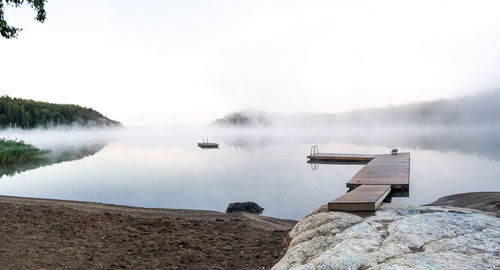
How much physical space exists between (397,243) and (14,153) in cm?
3363

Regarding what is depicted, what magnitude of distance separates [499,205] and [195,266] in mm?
9737

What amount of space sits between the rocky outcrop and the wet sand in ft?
3.54

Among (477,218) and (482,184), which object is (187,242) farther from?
(482,184)

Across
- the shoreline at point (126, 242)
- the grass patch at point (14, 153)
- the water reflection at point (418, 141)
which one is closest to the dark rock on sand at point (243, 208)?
the shoreline at point (126, 242)

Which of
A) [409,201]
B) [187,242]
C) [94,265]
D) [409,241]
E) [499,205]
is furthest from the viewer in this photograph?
[409,201]

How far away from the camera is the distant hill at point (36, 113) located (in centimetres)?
9906

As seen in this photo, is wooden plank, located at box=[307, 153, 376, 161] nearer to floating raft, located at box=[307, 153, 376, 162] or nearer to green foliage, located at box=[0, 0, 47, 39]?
floating raft, located at box=[307, 153, 376, 162]

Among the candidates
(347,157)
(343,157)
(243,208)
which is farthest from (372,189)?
(343,157)

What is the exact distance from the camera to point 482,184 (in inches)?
790

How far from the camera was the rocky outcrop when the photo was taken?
3.90 meters

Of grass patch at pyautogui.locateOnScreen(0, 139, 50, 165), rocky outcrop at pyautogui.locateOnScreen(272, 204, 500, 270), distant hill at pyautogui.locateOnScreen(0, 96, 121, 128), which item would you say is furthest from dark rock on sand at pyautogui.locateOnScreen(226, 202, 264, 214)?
distant hill at pyautogui.locateOnScreen(0, 96, 121, 128)

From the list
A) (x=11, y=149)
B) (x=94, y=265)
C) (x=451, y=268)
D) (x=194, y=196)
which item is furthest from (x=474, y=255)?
(x=11, y=149)

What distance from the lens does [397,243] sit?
4.55 metres

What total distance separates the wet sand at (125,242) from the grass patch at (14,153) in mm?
24041
